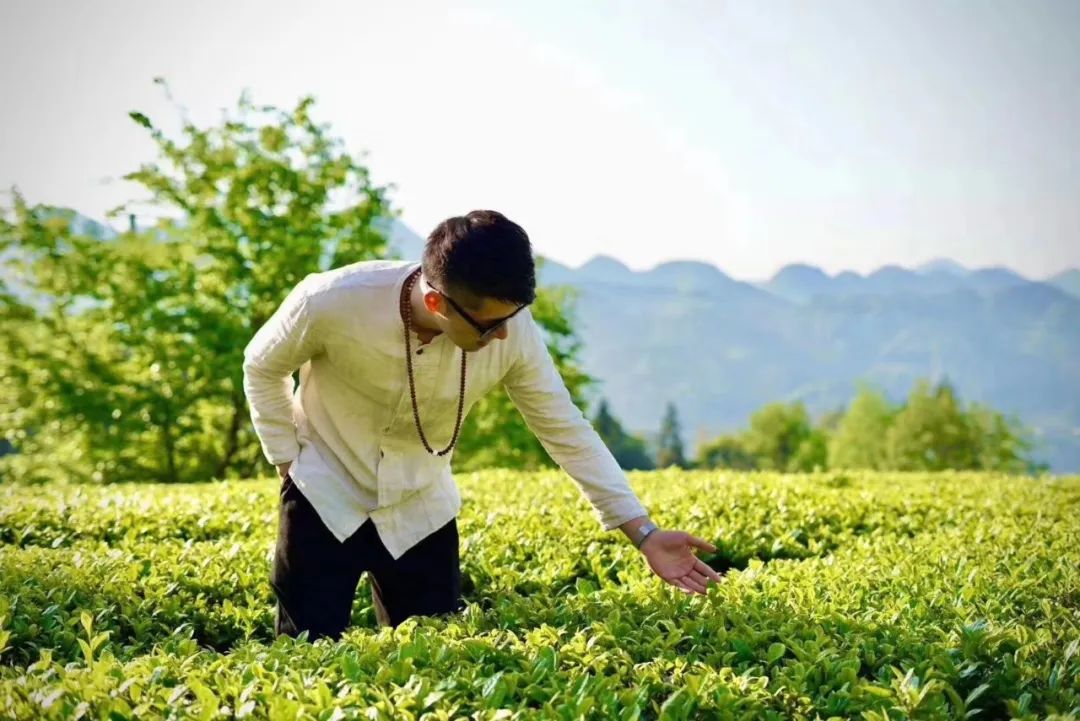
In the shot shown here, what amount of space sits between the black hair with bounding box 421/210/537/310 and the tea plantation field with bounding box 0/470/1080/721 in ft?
4.07

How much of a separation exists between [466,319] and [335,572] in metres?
1.40

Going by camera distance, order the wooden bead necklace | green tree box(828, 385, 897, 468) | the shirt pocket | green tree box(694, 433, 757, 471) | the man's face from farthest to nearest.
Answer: green tree box(694, 433, 757, 471) < green tree box(828, 385, 897, 468) < the shirt pocket < the wooden bead necklace < the man's face

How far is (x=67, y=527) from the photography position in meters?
6.62

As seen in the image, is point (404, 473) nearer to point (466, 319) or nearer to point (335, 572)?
point (335, 572)

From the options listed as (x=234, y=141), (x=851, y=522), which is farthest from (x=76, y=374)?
(x=851, y=522)

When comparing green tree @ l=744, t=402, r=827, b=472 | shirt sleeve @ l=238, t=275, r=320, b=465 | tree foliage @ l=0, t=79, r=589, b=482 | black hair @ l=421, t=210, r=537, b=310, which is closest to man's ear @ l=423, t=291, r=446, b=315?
black hair @ l=421, t=210, r=537, b=310

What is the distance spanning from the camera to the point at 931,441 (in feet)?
201

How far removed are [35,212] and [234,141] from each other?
4.21 metres

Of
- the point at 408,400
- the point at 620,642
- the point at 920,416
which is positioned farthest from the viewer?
the point at 920,416

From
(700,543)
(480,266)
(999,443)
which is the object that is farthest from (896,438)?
(480,266)

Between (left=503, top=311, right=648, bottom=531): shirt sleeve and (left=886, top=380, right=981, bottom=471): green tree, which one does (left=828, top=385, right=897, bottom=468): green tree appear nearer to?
(left=886, top=380, right=981, bottom=471): green tree

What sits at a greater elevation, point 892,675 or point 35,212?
point 35,212

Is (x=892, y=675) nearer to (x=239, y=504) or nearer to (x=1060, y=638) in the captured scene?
(x=1060, y=638)

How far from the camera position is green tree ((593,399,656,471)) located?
72.6 meters
